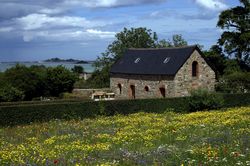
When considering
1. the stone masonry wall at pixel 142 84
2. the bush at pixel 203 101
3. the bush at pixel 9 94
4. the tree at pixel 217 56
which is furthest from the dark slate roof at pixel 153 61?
the bush at pixel 203 101

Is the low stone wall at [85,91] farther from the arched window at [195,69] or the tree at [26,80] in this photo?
the arched window at [195,69]

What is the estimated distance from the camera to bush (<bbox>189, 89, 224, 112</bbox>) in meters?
33.6

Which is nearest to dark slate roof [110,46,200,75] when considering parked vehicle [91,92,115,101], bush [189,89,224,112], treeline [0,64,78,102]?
parked vehicle [91,92,115,101]

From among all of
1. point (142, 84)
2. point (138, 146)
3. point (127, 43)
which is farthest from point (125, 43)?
point (138, 146)

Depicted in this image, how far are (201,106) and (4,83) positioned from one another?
93.6 feet

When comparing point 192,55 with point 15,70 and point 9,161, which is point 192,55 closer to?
point 15,70

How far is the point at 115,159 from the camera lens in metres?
13.5

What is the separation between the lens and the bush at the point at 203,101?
1324 inches

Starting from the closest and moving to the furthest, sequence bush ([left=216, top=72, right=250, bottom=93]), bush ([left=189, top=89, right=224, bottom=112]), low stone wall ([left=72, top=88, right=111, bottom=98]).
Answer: bush ([left=189, top=89, right=224, bottom=112]), bush ([left=216, top=72, right=250, bottom=93]), low stone wall ([left=72, top=88, right=111, bottom=98])

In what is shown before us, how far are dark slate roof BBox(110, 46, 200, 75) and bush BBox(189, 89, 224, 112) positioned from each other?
12.8m

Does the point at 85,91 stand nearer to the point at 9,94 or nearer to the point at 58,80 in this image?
the point at 58,80

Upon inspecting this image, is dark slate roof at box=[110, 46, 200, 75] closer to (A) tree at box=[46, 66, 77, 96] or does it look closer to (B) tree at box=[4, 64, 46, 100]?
(A) tree at box=[46, 66, 77, 96]

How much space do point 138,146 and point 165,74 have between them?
31709 mm

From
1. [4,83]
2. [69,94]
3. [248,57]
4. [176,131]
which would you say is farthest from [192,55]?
[176,131]
